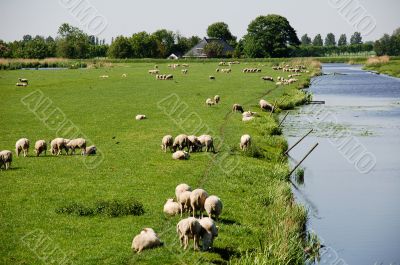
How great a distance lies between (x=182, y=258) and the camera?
1526cm

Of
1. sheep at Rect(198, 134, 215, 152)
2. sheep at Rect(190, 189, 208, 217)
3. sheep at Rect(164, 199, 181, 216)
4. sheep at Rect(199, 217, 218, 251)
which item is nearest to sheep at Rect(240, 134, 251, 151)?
sheep at Rect(198, 134, 215, 152)

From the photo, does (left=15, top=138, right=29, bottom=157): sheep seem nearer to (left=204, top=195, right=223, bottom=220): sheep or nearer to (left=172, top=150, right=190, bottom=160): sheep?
(left=172, top=150, right=190, bottom=160): sheep

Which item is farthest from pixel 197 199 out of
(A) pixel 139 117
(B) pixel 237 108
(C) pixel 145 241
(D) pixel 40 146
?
(B) pixel 237 108

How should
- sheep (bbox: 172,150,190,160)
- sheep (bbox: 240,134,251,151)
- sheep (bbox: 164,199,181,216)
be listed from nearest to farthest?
sheep (bbox: 164,199,181,216)
sheep (bbox: 172,150,190,160)
sheep (bbox: 240,134,251,151)

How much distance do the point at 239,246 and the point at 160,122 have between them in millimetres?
24463

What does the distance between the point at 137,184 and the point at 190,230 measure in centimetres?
791

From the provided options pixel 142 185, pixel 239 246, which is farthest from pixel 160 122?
pixel 239 246

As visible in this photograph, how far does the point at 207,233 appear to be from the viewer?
1584cm

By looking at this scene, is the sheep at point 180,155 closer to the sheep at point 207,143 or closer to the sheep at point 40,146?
the sheep at point 207,143

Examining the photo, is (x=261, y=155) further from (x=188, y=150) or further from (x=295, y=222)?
(x=295, y=222)

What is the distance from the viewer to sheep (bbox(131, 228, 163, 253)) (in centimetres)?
1556

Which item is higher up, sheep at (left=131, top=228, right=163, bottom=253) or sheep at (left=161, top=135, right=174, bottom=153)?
sheep at (left=161, top=135, right=174, bottom=153)

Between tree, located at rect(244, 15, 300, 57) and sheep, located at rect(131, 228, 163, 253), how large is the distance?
6061 inches

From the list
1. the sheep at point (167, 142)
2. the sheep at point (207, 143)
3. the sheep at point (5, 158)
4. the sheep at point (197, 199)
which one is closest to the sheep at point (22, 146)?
the sheep at point (5, 158)
